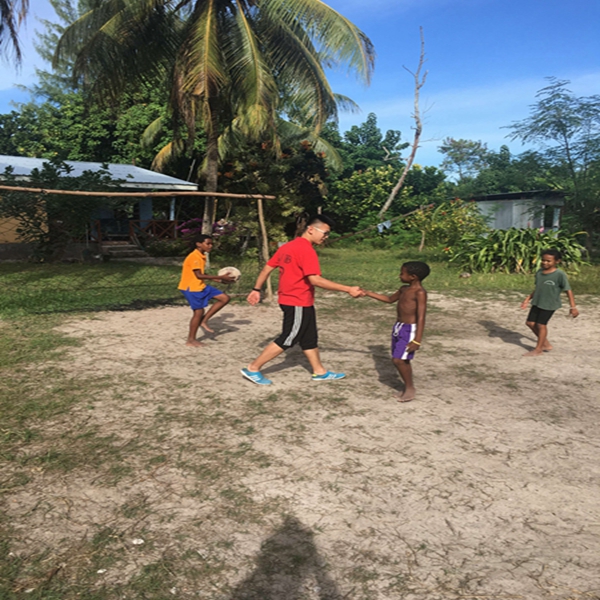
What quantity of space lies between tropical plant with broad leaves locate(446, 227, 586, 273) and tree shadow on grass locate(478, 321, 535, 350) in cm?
641

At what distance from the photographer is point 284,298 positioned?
17.0 ft

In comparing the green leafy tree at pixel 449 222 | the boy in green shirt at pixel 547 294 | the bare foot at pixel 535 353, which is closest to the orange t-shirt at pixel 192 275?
the boy in green shirt at pixel 547 294

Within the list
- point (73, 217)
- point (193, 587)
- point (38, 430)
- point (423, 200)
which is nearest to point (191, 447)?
point (38, 430)

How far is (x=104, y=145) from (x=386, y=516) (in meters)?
23.7

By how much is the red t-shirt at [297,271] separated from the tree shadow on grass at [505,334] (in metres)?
3.64

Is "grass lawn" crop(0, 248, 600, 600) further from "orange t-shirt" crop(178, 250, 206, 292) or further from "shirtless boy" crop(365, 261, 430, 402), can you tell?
"orange t-shirt" crop(178, 250, 206, 292)

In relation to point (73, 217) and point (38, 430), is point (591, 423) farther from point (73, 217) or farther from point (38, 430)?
point (73, 217)

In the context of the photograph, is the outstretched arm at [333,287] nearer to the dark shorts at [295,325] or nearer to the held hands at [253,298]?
the dark shorts at [295,325]

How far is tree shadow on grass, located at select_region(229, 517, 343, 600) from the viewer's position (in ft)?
8.01

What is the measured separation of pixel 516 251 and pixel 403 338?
433 inches

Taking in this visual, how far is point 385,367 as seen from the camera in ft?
20.2

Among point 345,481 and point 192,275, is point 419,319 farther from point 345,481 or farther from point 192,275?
point 192,275

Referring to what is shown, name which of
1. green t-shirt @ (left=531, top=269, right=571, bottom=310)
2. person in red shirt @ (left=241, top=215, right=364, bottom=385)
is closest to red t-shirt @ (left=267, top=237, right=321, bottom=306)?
person in red shirt @ (left=241, top=215, right=364, bottom=385)

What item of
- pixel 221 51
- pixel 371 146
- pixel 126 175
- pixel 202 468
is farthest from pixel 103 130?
pixel 202 468
